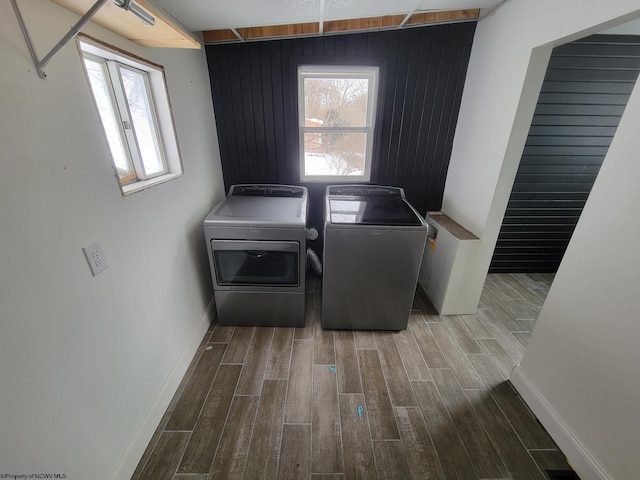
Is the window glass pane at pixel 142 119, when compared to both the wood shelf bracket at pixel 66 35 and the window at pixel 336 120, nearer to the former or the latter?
the wood shelf bracket at pixel 66 35

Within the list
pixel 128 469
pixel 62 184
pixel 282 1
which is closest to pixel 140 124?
pixel 62 184

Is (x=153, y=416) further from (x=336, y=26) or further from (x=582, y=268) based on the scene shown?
(x=336, y=26)

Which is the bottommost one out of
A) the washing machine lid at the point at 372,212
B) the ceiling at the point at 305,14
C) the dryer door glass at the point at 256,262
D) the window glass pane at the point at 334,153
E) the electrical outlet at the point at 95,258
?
the dryer door glass at the point at 256,262

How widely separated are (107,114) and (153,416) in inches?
59.4

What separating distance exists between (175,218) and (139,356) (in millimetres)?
765

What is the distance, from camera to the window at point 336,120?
2162 millimetres

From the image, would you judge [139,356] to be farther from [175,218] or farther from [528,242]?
[528,242]

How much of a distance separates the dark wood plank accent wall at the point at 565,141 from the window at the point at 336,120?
138 cm

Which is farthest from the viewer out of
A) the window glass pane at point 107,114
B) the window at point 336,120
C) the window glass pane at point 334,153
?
the window glass pane at point 334,153

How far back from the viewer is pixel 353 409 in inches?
58.3

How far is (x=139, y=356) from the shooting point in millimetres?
1262

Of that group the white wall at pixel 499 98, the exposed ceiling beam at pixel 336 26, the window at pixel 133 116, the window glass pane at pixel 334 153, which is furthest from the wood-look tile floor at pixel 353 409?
the exposed ceiling beam at pixel 336 26

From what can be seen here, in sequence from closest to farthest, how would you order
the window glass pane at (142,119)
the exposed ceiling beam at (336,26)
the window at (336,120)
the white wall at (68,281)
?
the white wall at (68,281)
the window glass pane at (142,119)
the exposed ceiling beam at (336,26)
the window at (336,120)

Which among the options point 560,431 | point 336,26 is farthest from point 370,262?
point 336,26
